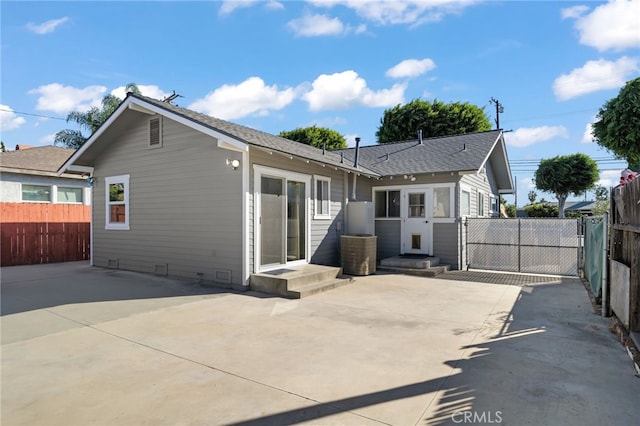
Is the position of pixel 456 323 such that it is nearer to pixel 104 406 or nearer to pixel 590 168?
pixel 104 406

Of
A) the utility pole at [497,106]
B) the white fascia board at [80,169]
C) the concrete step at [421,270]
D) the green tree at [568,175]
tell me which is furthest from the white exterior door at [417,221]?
the utility pole at [497,106]

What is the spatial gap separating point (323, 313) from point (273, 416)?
114 inches

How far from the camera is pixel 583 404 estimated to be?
2.63 meters

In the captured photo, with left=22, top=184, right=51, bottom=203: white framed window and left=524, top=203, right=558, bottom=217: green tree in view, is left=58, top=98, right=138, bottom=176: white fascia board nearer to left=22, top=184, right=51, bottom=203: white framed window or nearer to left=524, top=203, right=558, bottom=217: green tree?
left=22, top=184, right=51, bottom=203: white framed window

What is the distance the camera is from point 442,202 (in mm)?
10289

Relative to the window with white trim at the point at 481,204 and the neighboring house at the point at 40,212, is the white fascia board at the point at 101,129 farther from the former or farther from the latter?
the window with white trim at the point at 481,204

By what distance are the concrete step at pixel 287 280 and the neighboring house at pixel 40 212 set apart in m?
8.55

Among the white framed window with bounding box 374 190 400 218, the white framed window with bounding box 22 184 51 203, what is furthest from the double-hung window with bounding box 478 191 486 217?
the white framed window with bounding box 22 184 51 203

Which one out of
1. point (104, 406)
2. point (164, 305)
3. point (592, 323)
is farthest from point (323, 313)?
point (592, 323)

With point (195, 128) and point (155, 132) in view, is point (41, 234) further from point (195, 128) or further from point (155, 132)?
point (195, 128)

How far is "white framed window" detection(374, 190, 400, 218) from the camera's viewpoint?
11055 millimetres

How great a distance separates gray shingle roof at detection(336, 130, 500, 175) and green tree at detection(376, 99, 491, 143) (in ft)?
46.4

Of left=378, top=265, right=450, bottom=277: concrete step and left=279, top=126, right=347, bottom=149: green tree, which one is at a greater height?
left=279, top=126, right=347, bottom=149: green tree
